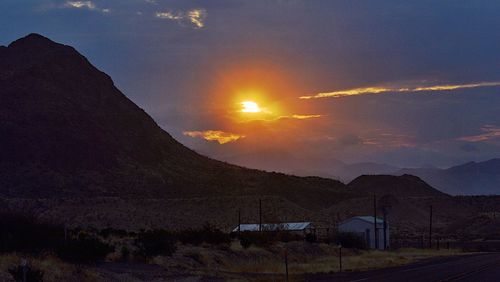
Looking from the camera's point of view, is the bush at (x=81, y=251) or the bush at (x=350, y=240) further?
the bush at (x=350, y=240)

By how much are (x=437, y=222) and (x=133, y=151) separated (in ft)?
216

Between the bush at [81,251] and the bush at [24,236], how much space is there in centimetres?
59

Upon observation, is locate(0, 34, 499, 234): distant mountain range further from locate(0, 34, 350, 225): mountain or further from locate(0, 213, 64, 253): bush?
locate(0, 213, 64, 253): bush

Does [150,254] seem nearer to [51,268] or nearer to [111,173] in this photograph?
[51,268]

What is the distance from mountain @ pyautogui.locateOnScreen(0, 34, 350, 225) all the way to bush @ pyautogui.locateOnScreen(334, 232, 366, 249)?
44.8 metres

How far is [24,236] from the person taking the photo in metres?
32.1

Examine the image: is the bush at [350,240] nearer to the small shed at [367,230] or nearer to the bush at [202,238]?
the small shed at [367,230]

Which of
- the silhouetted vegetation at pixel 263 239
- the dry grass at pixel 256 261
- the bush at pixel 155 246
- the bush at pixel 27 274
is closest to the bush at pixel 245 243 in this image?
the silhouetted vegetation at pixel 263 239

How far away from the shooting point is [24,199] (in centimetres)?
9962

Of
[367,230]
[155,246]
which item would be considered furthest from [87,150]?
[155,246]

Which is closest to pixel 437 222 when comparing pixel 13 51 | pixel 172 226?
pixel 172 226

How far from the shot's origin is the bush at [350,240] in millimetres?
71188

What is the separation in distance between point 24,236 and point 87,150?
9948 centimetres

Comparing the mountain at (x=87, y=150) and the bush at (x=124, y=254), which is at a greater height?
the mountain at (x=87, y=150)
